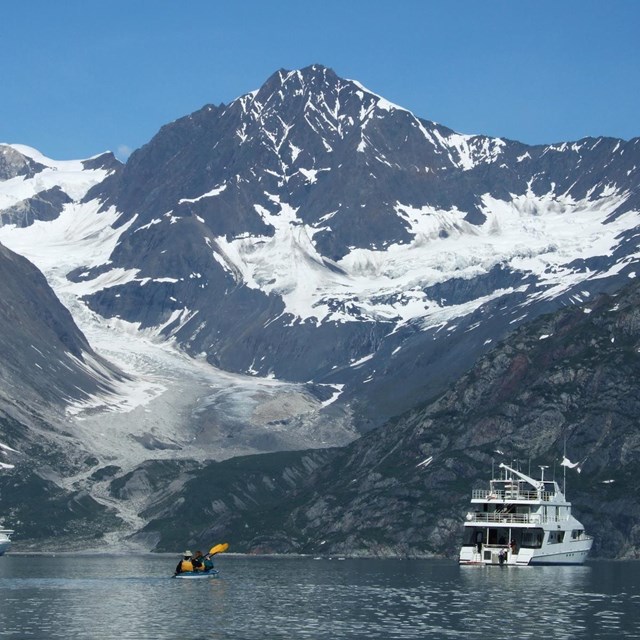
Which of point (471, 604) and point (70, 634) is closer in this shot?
point (70, 634)

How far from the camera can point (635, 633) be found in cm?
16375

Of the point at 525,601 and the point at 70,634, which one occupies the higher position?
the point at 525,601

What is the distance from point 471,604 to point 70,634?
52749 mm

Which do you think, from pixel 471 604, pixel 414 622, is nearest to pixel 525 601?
pixel 471 604

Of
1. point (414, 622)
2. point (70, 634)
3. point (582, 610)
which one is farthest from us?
point (582, 610)

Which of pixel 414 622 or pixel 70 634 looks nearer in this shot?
pixel 70 634

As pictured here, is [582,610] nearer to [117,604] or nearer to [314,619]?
[314,619]

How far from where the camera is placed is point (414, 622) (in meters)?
173

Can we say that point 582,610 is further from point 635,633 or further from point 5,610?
point 5,610

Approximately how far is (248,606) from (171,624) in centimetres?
2406

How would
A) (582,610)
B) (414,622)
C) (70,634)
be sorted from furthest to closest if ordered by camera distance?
1. (582,610)
2. (414,622)
3. (70,634)

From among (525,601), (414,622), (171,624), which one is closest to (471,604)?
(525,601)

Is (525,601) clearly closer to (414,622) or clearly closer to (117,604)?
(414,622)

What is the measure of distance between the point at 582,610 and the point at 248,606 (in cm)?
3968
